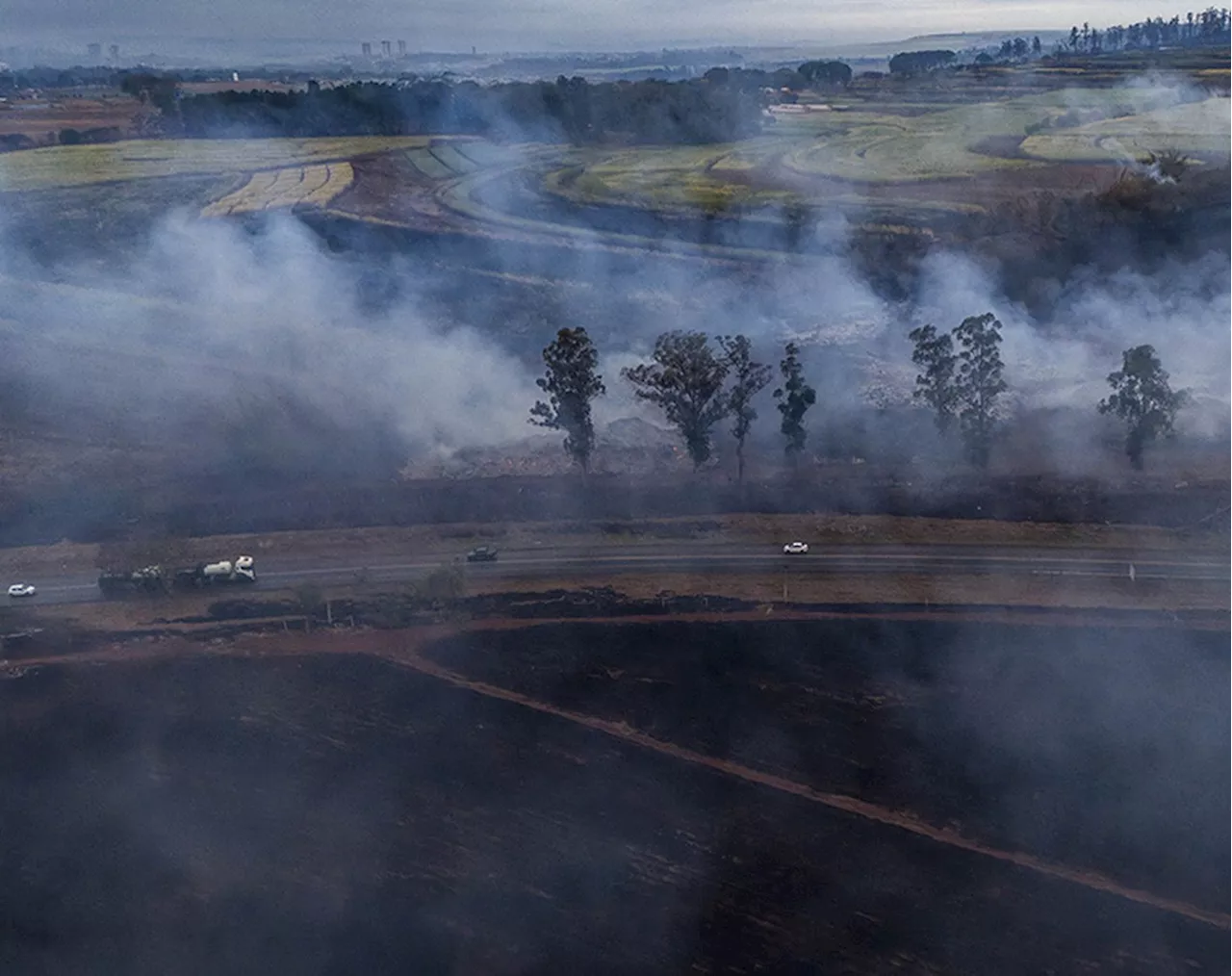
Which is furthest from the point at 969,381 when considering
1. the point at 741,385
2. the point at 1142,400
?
the point at 741,385

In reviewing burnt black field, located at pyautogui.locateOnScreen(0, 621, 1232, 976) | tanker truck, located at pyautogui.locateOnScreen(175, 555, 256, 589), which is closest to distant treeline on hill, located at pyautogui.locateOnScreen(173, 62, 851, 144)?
tanker truck, located at pyautogui.locateOnScreen(175, 555, 256, 589)

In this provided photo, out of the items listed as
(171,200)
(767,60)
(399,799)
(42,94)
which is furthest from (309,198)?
(767,60)

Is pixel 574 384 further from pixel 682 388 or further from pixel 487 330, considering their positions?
pixel 487 330

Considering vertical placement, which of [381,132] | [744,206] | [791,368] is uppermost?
[381,132]

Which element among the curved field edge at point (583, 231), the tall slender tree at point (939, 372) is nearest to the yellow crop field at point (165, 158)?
the curved field edge at point (583, 231)

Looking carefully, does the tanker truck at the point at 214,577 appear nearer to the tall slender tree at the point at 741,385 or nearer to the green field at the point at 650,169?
the tall slender tree at the point at 741,385

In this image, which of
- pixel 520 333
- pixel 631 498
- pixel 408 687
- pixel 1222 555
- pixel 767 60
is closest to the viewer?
pixel 408 687

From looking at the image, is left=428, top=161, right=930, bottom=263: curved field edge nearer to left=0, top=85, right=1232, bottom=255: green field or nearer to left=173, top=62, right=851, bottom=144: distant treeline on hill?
left=0, top=85, right=1232, bottom=255: green field

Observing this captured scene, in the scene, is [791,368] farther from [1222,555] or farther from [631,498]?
[1222,555]
